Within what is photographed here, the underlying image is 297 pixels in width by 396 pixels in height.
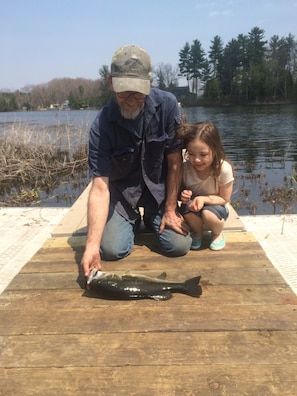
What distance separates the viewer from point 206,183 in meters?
3.52

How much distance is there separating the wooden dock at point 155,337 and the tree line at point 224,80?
64.0 m

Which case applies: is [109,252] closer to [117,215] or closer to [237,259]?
[117,215]

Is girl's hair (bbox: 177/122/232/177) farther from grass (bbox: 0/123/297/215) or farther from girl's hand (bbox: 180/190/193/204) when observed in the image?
grass (bbox: 0/123/297/215)

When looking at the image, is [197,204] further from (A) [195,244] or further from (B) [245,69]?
(B) [245,69]

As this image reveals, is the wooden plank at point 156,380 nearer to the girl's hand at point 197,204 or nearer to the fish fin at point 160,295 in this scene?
the fish fin at point 160,295

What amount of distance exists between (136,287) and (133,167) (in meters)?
1.35

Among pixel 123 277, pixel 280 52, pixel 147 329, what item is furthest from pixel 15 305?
pixel 280 52

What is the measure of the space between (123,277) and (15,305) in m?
0.76

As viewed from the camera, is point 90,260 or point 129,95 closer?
point 90,260

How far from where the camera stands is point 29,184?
1115 cm

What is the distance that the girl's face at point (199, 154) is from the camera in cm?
325

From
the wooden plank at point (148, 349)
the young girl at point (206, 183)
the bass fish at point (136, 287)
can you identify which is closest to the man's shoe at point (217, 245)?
the young girl at point (206, 183)

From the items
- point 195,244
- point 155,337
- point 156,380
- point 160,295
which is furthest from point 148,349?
point 195,244

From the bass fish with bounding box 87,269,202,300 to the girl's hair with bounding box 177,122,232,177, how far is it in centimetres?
123
